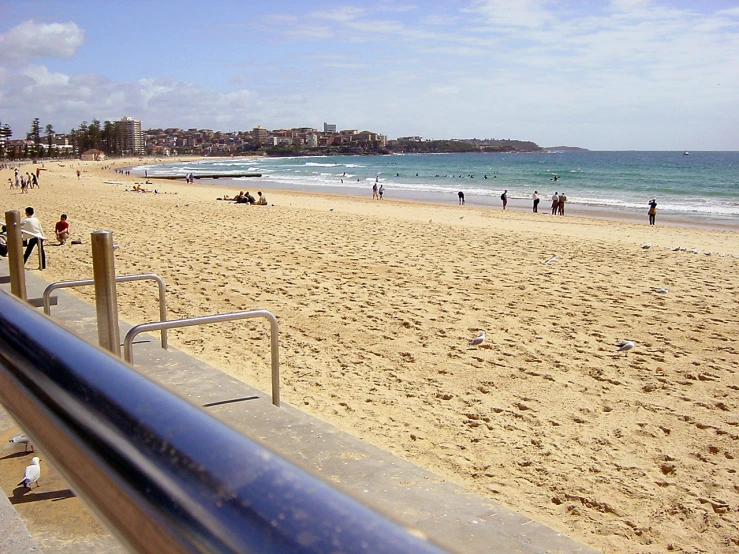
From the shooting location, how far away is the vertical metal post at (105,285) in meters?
3.44

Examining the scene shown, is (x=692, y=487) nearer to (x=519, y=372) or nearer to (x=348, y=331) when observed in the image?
(x=519, y=372)

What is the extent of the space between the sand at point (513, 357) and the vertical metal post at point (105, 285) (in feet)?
7.83

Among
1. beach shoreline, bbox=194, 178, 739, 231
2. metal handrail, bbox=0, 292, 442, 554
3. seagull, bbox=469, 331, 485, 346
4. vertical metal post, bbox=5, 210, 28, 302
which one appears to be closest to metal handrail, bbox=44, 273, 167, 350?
vertical metal post, bbox=5, 210, 28, 302

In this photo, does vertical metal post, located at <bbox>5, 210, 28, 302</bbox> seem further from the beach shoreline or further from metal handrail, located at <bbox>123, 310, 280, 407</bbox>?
the beach shoreline

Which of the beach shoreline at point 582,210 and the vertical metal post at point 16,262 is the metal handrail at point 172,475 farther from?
the beach shoreline at point 582,210

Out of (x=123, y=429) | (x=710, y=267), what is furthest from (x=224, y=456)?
(x=710, y=267)

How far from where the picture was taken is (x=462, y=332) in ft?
27.6

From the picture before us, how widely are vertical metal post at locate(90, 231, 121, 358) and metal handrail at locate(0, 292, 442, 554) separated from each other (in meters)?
2.86

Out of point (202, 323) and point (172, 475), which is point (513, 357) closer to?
point (202, 323)

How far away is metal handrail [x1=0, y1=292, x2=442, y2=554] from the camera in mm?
423

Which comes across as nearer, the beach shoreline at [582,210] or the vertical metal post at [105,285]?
the vertical metal post at [105,285]

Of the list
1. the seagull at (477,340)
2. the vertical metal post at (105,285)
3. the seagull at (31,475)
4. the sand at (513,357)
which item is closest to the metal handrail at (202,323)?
the vertical metal post at (105,285)

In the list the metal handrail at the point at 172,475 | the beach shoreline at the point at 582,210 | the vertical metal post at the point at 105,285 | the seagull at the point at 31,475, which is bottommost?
the beach shoreline at the point at 582,210

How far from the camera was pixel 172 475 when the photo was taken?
0.50 m
